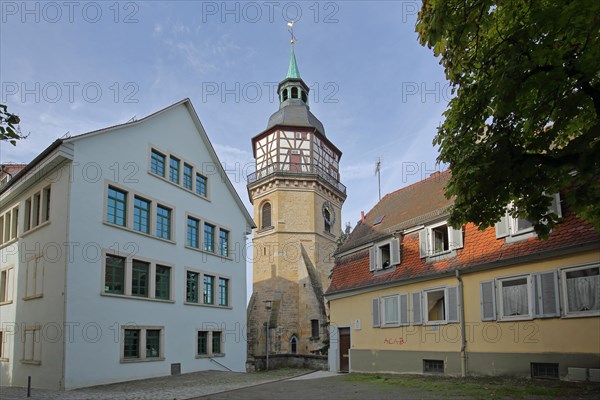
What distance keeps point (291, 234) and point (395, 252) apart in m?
20.7

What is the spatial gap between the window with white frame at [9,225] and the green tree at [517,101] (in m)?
18.4

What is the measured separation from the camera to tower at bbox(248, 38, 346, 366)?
1553 inches

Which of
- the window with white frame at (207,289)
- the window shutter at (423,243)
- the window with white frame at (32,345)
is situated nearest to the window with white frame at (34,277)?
the window with white frame at (32,345)

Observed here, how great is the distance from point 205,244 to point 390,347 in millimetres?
10075

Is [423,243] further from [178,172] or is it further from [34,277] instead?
[34,277]

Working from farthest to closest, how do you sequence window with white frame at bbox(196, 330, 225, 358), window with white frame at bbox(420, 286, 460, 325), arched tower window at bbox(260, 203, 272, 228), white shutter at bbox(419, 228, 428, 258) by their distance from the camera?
arched tower window at bbox(260, 203, 272, 228)
window with white frame at bbox(196, 330, 225, 358)
white shutter at bbox(419, 228, 428, 258)
window with white frame at bbox(420, 286, 460, 325)

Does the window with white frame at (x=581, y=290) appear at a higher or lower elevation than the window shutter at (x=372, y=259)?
lower

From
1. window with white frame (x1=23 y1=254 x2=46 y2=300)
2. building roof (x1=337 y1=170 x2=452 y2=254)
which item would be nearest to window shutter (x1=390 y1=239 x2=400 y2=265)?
building roof (x1=337 y1=170 x2=452 y2=254)

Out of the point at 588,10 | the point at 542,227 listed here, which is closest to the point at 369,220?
the point at 542,227

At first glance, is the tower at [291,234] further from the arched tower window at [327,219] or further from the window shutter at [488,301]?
the window shutter at [488,301]

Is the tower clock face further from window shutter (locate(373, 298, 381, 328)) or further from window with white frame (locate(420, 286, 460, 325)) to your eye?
window with white frame (locate(420, 286, 460, 325))

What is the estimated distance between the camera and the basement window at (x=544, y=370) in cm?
1438

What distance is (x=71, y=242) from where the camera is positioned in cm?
1803

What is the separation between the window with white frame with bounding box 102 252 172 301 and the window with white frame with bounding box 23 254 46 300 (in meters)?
2.24
